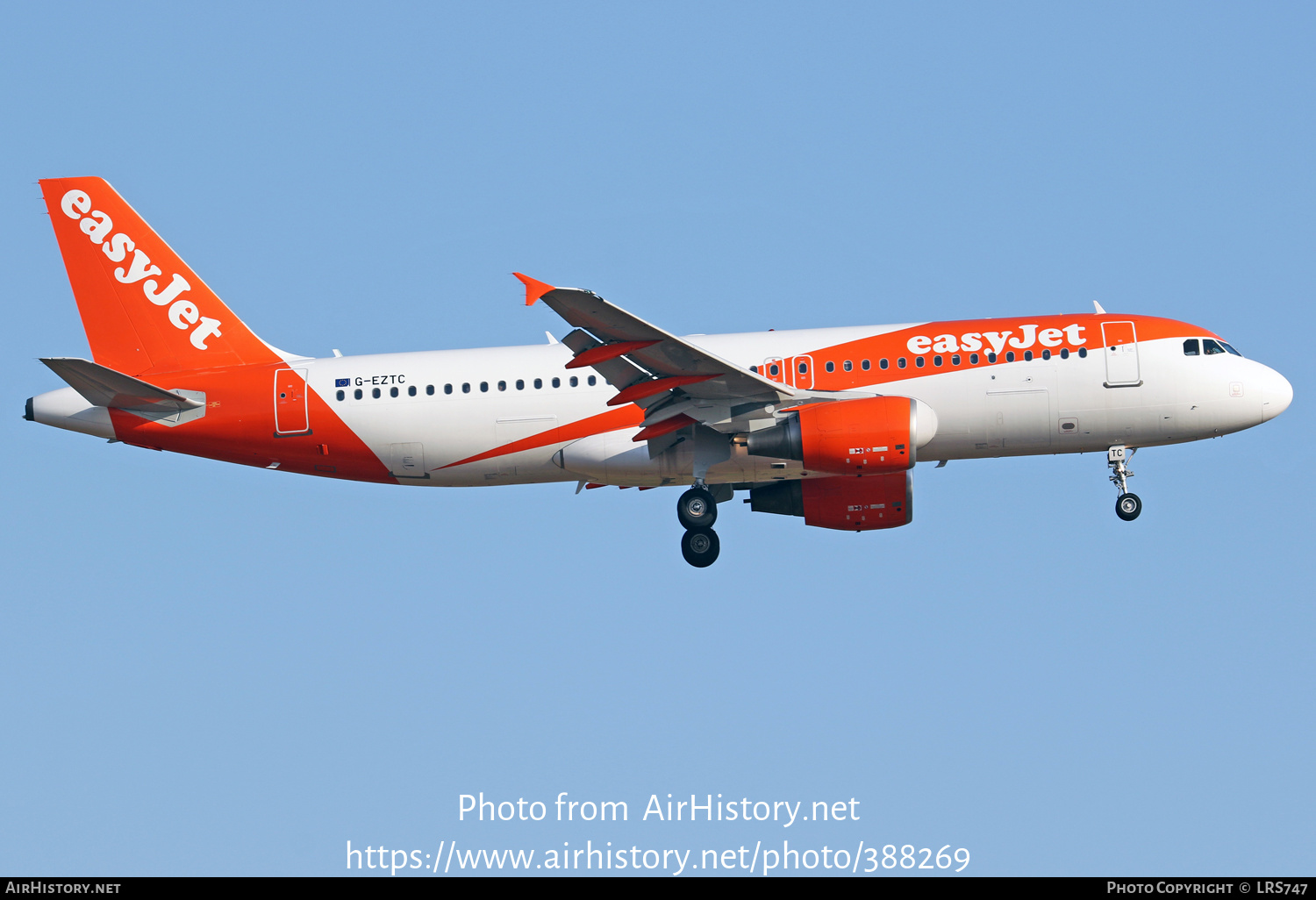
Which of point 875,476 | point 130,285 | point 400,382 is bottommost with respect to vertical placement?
point 875,476

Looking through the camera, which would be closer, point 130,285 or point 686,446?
point 686,446

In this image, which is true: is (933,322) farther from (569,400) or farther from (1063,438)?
(569,400)

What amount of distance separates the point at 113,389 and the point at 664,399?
12.8 metres

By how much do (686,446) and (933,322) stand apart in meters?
6.46

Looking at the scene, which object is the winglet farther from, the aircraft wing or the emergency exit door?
the emergency exit door

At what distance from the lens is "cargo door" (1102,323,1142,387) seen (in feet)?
114

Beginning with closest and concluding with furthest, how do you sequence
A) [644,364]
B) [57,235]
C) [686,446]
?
[644,364]
[686,446]
[57,235]

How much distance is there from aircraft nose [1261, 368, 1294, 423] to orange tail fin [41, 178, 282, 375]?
23.4 meters

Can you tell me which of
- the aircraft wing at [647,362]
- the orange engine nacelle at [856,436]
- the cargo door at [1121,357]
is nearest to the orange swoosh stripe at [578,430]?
the aircraft wing at [647,362]

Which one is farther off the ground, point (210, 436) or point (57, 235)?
point (57, 235)

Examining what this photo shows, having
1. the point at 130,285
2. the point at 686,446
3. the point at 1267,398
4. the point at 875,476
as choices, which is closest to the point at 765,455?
the point at 686,446

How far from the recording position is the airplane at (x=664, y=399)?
34219mm

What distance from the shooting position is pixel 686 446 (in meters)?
35.3

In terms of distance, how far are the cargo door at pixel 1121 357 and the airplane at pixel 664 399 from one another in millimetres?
40
